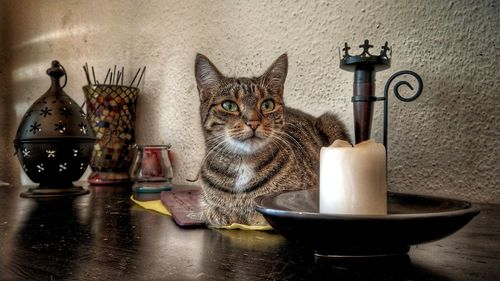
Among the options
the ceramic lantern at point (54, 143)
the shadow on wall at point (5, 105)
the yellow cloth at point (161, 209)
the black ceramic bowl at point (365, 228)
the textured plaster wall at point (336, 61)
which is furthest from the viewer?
the shadow on wall at point (5, 105)

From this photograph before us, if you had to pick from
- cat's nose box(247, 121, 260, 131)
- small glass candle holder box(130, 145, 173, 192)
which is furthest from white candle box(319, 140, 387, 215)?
small glass candle holder box(130, 145, 173, 192)

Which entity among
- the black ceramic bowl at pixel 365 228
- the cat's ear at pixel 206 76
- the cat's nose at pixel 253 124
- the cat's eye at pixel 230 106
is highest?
the cat's ear at pixel 206 76

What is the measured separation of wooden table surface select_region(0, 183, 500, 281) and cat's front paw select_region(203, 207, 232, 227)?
0.7 inches

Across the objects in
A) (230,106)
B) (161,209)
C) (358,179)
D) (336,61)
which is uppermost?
(336,61)

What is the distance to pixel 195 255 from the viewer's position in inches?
21.1

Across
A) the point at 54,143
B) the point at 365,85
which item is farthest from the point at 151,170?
the point at 365,85

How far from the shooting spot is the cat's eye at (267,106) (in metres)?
0.74

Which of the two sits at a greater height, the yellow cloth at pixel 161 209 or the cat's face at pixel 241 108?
the cat's face at pixel 241 108

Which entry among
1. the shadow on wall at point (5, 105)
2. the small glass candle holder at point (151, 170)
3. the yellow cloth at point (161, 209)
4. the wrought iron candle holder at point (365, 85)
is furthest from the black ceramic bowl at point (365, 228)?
the shadow on wall at point (5, 105)

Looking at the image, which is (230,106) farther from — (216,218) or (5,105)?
(5,105)

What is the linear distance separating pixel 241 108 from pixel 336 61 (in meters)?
0.44

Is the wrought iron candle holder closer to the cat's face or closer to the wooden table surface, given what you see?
the cat's face

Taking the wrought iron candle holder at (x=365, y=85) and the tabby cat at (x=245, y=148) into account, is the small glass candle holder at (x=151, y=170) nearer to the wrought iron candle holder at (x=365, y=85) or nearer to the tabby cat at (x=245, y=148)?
the tabby cat at (x=245, y=148)

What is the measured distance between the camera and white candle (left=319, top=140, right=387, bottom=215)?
1.66 feet
